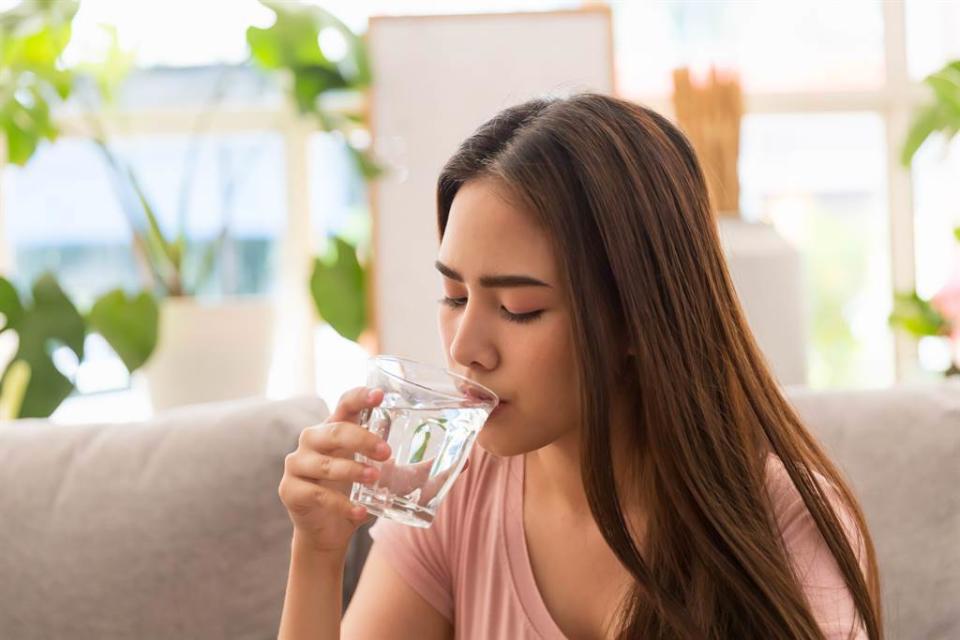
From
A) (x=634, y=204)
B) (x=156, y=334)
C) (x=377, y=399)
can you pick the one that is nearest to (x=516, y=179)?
(x=634, y=204)

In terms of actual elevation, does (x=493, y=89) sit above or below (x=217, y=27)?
below

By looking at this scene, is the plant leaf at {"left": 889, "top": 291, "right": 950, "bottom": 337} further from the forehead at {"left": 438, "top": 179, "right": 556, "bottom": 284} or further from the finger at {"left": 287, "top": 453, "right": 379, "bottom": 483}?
the finger at {"left": 287, "top": 453, "right": 379, "bottom": 483}

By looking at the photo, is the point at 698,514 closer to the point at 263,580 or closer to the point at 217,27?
the point at 263,580

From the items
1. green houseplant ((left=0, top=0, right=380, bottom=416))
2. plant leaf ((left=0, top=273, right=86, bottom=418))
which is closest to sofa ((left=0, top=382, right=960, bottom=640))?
plant leaf ((left=0, top=273, right=86, bottom=418))

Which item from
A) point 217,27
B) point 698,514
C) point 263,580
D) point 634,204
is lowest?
point 263,580

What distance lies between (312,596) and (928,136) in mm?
1780

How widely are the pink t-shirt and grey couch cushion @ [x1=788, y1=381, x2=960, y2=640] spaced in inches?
10.2

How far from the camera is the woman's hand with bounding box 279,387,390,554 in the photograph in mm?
1090

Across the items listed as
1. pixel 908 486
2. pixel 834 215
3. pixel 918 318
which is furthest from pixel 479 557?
pixel 834 215

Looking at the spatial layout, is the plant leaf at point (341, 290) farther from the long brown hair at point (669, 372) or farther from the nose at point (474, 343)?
the nose at point (474, 343)

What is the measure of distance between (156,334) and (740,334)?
1708 mm

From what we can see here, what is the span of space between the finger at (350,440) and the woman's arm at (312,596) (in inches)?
8.1

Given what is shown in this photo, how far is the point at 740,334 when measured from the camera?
1282mm

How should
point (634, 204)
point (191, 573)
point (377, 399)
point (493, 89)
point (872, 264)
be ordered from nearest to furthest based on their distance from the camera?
point (377, 399) → point (634, 204) → point (191, 573) → point (493, 89) → point (872, 264)
